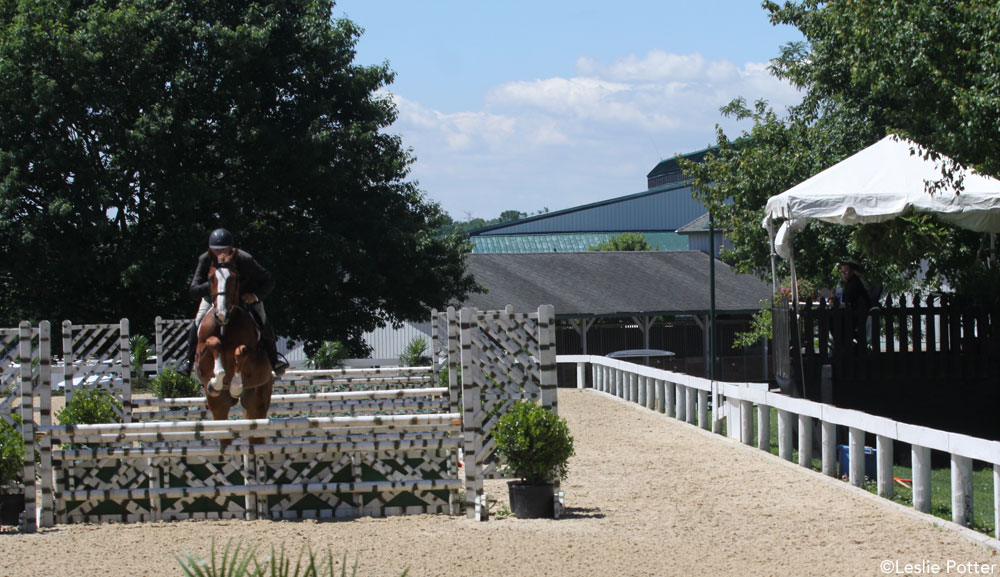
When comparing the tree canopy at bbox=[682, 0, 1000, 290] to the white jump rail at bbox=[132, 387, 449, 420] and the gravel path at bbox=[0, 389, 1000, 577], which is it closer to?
the gravel path at bbox=[0, 389, 1000, 577]

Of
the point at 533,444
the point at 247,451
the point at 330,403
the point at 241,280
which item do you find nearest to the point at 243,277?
the point at 241,280

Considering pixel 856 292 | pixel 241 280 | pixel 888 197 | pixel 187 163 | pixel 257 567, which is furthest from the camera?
pixel 187 163

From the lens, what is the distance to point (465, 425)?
866 centimetres

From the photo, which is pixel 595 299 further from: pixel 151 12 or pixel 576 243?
pixel 576 243

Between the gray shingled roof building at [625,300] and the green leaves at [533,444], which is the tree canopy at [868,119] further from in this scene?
the gray shingled roof building at [625,300]

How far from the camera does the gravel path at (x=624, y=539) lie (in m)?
6.59

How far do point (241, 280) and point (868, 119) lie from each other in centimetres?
1403

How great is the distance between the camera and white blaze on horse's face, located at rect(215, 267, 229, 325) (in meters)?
8.98

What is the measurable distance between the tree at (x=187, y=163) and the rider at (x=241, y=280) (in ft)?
50.9

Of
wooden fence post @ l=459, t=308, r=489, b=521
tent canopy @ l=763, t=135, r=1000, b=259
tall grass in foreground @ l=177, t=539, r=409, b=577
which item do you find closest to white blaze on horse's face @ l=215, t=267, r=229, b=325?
wooden fence post @ l=459, t=308, r=489, b=521

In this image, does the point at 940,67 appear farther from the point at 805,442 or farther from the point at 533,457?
the point at 533,457

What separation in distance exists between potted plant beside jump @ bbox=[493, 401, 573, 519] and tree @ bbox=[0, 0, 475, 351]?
59.7 ft

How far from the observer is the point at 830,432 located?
10414 mm

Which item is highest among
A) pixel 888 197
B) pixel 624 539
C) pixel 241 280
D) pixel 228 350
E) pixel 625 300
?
pixel 888 197
